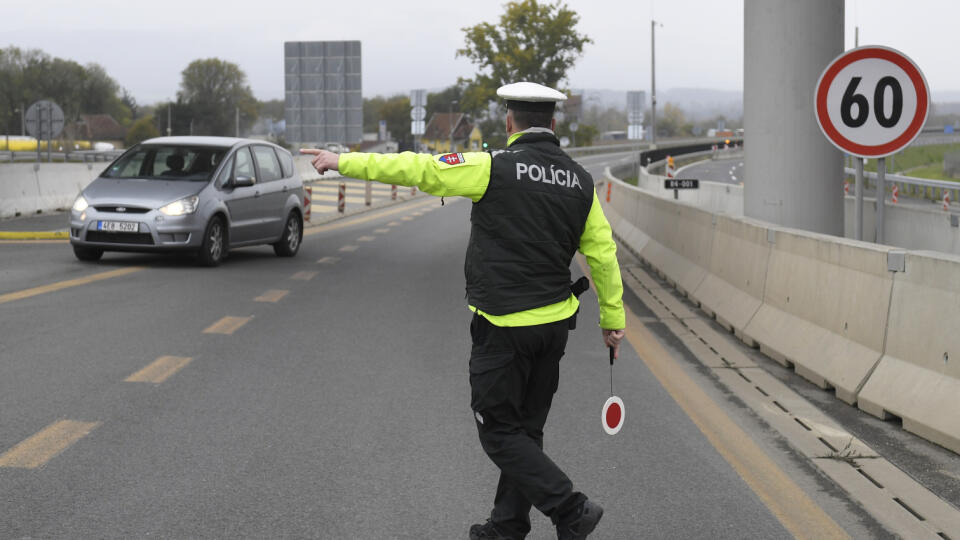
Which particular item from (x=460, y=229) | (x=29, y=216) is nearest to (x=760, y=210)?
(x=460, y=229)

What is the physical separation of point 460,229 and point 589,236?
21.2 meters

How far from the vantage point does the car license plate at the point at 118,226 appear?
580 inches

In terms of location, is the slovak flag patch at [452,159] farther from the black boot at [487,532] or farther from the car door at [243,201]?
the car door at [243,201]

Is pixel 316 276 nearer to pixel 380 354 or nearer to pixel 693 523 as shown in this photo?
pixel 380 354

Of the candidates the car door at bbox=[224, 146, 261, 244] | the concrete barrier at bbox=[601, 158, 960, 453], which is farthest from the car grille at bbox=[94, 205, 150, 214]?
the concrete barrier at bbox=[601, 158, 960, 453]

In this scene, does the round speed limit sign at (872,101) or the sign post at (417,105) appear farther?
the sign post at (417,105)

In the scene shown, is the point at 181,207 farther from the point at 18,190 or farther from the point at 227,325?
the point at 18,190

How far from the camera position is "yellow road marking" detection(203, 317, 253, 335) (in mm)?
10062

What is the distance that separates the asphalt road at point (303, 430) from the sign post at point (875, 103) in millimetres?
2085

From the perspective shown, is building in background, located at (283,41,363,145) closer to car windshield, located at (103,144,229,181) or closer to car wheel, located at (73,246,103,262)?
car windshield, located at (103,144,229,181)

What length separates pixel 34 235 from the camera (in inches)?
773

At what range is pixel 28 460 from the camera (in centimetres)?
577

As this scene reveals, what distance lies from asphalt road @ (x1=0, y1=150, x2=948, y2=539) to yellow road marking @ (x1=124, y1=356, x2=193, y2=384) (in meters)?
0.02

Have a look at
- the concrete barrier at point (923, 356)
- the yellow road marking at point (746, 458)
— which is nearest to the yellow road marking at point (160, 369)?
the yellow road marking at point (746, 458)
